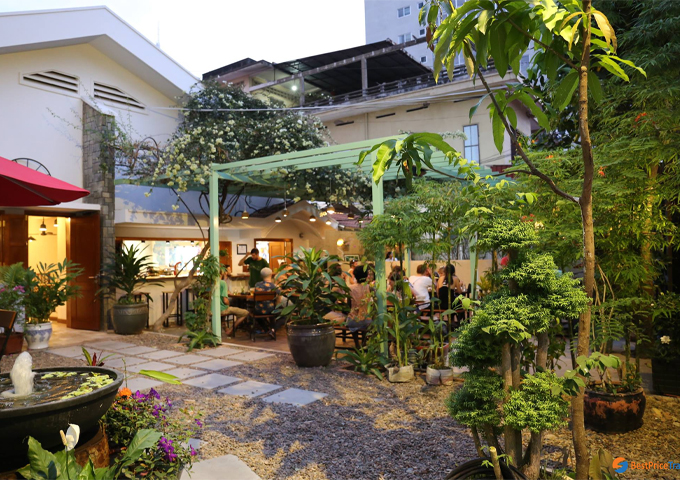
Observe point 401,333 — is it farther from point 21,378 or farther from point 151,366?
point 21,378

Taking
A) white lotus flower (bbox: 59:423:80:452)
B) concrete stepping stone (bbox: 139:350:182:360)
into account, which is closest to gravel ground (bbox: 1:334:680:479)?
white lotus flower (bbox: 59:423:80:452)

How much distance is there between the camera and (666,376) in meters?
5.01

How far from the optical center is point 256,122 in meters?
10.8

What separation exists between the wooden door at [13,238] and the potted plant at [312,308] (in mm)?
6354

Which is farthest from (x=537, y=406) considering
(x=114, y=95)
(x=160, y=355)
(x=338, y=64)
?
(x=338, y=64)

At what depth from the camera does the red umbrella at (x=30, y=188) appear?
326 centimetres

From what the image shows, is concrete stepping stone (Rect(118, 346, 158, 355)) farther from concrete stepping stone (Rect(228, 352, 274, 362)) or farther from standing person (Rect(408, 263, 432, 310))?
standing person (Rect(408, 263, 432, 310))

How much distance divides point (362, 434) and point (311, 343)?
2.31m

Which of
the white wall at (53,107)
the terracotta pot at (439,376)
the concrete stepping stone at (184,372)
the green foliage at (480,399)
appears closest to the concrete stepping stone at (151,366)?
the concrete stepping stone at (184,372)

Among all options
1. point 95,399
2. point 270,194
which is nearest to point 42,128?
point 270,194

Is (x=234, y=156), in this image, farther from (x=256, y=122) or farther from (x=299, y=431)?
(x=299, y=431)

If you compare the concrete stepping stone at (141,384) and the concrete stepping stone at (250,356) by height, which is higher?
the concrete stepping stone at (141,384)

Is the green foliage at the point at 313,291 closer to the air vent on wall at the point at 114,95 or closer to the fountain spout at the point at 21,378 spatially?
the fountain spout at the point at 21,378

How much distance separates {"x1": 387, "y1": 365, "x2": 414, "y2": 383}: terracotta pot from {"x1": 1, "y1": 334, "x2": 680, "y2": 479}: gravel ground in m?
0.10
